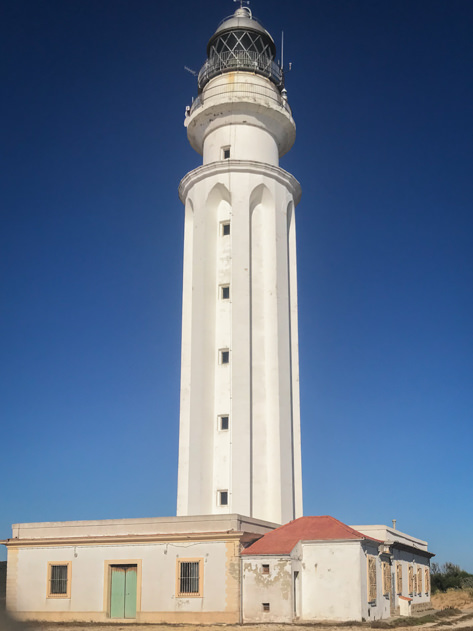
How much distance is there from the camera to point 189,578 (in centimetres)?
2492

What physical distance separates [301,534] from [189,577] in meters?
4.33

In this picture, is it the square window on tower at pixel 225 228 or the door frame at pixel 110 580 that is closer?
the door frame at pixel 110 580

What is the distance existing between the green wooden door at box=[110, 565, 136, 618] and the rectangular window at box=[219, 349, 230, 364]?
11.1m

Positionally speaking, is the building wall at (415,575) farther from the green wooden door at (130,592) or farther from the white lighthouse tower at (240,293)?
the green wooden door at (130,592)

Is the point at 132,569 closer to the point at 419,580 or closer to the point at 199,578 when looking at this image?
the point at 199,578

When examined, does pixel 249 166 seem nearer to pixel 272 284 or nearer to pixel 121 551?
pixel 272 284

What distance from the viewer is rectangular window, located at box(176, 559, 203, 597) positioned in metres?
24.7

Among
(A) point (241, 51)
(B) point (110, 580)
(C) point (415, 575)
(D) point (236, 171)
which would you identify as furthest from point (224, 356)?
(A) point (241, 51)

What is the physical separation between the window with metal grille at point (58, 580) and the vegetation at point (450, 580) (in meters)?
33.3

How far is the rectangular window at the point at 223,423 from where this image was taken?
32812mm

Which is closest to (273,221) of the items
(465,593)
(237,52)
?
(237,52)

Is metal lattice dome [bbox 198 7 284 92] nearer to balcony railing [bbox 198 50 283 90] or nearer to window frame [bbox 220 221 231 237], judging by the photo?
balcony railing [bbox 198 50 283 90]

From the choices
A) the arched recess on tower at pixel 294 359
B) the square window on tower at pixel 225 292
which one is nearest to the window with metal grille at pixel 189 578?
the arched recess on tower at pixel 294 359

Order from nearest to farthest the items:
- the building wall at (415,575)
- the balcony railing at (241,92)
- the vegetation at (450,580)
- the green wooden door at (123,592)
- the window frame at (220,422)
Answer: the green wooden door at (123,592), the building wall at (415,575), the window frame at (220,422), the balcony railing at (241,92), the vegetation at (450,580)
